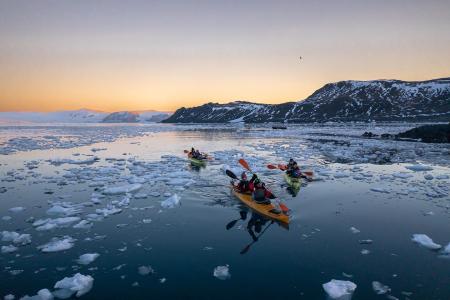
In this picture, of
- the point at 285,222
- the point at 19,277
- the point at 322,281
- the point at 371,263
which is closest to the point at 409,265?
the point at 371,263

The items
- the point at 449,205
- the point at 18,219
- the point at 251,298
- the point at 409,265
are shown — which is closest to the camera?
the point at 251,298

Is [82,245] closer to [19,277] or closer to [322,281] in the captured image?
[19,277]

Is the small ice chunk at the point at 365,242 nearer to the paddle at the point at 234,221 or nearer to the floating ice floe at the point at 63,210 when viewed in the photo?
the paddle at the point at 234,221

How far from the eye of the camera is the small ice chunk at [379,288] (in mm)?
6941

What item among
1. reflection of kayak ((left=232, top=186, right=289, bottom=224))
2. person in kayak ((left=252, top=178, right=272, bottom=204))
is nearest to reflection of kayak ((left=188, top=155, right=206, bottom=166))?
reflection of kayak ((left=232, top=186, right=289, bottom=224))

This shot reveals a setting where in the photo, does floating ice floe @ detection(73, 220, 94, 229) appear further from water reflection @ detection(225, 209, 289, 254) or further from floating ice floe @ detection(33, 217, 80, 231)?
water reflection @ detection(225, 209, 289, 254)

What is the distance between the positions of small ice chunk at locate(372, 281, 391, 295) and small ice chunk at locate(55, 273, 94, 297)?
5.99 m

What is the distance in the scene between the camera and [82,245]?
9281 millimetres

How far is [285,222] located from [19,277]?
7.57m

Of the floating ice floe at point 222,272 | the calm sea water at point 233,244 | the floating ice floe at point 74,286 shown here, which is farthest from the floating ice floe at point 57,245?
the floating ice floe at point 222,272

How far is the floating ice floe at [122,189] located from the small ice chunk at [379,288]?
10790 millimetres

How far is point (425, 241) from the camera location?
938cm

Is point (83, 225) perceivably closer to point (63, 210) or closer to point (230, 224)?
Answer: point (63, 210)

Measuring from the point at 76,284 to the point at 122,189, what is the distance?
811 centimetres
